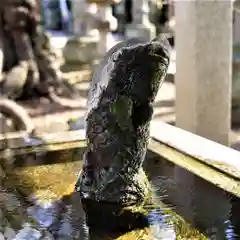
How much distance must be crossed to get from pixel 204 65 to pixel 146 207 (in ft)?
7.11

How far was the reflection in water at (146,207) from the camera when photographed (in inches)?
70.5

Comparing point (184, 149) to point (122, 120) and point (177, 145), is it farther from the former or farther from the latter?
point (122, 120)

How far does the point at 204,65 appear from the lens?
4.02 m

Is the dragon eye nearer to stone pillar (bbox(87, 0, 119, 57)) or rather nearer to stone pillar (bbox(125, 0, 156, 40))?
stone pillar (bbox(87, 0, 119, 57))

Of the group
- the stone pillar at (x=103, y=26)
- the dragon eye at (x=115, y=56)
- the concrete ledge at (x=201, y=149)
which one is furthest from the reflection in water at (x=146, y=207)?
the stone pillar at (x=103, y=26)

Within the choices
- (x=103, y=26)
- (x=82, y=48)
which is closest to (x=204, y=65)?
(x=103, y=26)

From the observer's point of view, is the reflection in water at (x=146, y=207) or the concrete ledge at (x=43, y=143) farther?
the concrete ledge at (x=43, y=143)

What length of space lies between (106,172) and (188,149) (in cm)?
70

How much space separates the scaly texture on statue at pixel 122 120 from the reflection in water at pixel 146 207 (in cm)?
10

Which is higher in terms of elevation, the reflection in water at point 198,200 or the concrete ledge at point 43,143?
the reflection in water at point 198,200

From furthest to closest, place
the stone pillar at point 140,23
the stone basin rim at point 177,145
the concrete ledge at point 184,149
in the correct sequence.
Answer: the stone pillar at point 140,23 → the stone basin rim at point 177,145 → the concrete ledge at point 184,149

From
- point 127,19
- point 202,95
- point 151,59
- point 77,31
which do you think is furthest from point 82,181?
point 127,19

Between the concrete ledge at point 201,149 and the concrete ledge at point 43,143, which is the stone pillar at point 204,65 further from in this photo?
the concrete ledge at point 43,143

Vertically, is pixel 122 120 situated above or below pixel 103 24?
above
